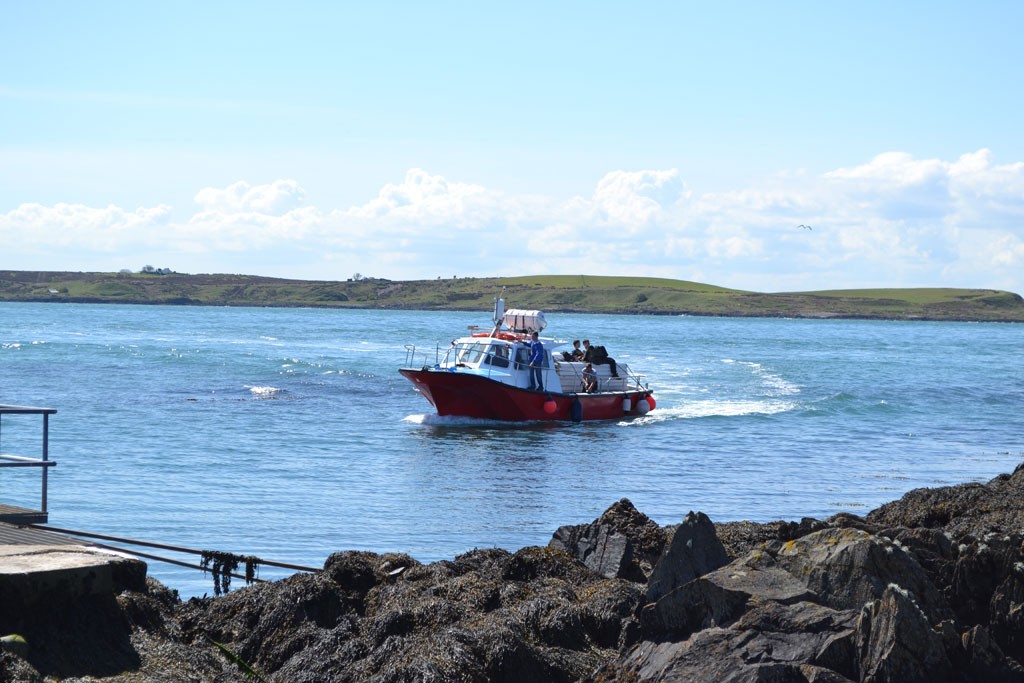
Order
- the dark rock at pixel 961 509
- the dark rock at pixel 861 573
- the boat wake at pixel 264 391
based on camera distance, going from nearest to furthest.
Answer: the dark rock at pixel 861 573, the dark rock at pixel 961 509, the boat wake at pixel 264 391

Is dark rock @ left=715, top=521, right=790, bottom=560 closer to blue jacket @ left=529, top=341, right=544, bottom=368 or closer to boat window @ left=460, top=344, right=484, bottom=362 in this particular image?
blue jacket @ left=529, top=341, right=544, bottom=368

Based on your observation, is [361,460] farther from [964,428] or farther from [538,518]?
[964,428]

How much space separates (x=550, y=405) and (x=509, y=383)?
5.12 feet

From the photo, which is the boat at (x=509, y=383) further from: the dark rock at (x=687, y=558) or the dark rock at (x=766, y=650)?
the dark rock at (x=766, y=650)

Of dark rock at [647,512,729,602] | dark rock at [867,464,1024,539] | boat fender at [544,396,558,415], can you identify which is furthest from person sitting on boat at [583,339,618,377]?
dark rock at [647,512,729,602]

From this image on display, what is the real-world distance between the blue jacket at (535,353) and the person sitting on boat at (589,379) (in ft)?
9.54

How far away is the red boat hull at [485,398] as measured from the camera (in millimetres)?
34281

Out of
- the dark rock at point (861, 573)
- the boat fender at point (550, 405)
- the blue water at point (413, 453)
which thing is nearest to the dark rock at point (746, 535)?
the dark rock at point (861, 573)

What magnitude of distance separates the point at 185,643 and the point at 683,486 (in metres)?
15.2

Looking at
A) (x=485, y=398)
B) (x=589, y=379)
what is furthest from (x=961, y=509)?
(x=589, y=379)

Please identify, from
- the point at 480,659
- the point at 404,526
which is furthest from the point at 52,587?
the point at 404,526

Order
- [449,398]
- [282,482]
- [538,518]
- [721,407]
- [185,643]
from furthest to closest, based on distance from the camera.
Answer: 1. [721,407]
2. [449,398]
3. [282,482]
4. [538,518]
5. [185,643]

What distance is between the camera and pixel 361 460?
26750mm

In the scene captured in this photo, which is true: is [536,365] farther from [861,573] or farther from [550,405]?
[861,573]
